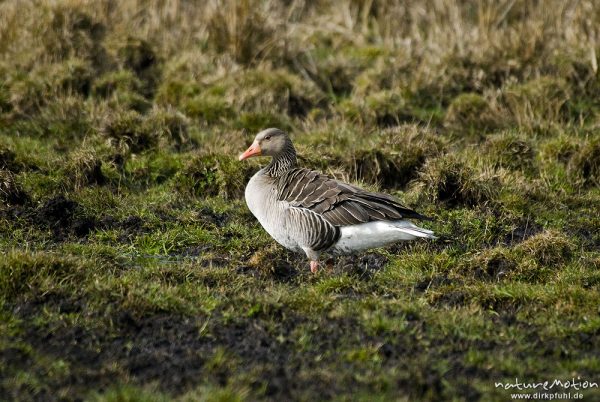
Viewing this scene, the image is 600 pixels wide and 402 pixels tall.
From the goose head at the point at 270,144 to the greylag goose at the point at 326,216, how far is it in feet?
2.14

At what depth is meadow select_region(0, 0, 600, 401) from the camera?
229 inches

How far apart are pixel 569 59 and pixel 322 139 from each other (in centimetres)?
409

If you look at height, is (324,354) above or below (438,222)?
above

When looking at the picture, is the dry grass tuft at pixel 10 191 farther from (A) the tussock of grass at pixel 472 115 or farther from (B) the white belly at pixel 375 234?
(A) the tussock of grass at pixel 472 115

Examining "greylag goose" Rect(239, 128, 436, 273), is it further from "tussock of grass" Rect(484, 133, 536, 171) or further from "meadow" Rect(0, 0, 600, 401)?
"tussock of grass" Rect(484, 133, 536, 171)

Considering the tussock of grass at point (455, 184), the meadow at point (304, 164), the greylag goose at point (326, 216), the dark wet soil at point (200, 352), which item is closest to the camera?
the dark wet soil at point (200, 352)

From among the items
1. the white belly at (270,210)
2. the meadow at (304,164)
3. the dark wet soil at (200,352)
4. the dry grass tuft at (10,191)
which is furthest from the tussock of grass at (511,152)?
the dry grass tuft at (10,191)

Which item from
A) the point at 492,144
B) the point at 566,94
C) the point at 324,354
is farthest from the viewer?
the point at 566,94

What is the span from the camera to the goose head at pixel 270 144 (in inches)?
346

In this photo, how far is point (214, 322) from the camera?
6363 millimetres

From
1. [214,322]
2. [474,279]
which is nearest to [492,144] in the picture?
[474,279]

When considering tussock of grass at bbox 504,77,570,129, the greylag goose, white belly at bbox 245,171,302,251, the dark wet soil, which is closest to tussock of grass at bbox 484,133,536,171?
tussock of grass at bbox 504,77,570,129

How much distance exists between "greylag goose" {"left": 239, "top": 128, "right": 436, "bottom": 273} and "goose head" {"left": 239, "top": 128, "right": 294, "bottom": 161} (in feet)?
2.14

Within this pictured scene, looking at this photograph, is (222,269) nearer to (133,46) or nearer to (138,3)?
(133,46)
